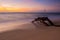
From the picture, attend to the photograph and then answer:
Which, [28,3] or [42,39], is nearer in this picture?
[42,39]

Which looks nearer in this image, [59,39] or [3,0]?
[59,39]

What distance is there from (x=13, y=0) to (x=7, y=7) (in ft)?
1.80

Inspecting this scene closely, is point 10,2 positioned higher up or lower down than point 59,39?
higher up

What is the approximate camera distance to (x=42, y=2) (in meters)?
7.95

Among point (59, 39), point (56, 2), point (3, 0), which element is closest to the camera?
point (59, 39)

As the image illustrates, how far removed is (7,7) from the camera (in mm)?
7637

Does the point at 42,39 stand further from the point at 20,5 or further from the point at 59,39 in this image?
the point at 20,5

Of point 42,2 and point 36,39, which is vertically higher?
point 42,2

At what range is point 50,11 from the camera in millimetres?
8383

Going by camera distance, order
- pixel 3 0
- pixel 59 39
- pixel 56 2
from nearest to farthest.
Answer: pixel 59 39 → pixel 3 0 → pixel 56 2

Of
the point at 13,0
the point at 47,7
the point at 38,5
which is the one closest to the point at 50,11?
the point at 47,7

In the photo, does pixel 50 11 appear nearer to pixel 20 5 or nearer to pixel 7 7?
pixel 20 5

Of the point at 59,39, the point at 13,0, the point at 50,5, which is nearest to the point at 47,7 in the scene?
the point at 50,5

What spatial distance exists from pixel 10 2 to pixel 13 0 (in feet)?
1.21
